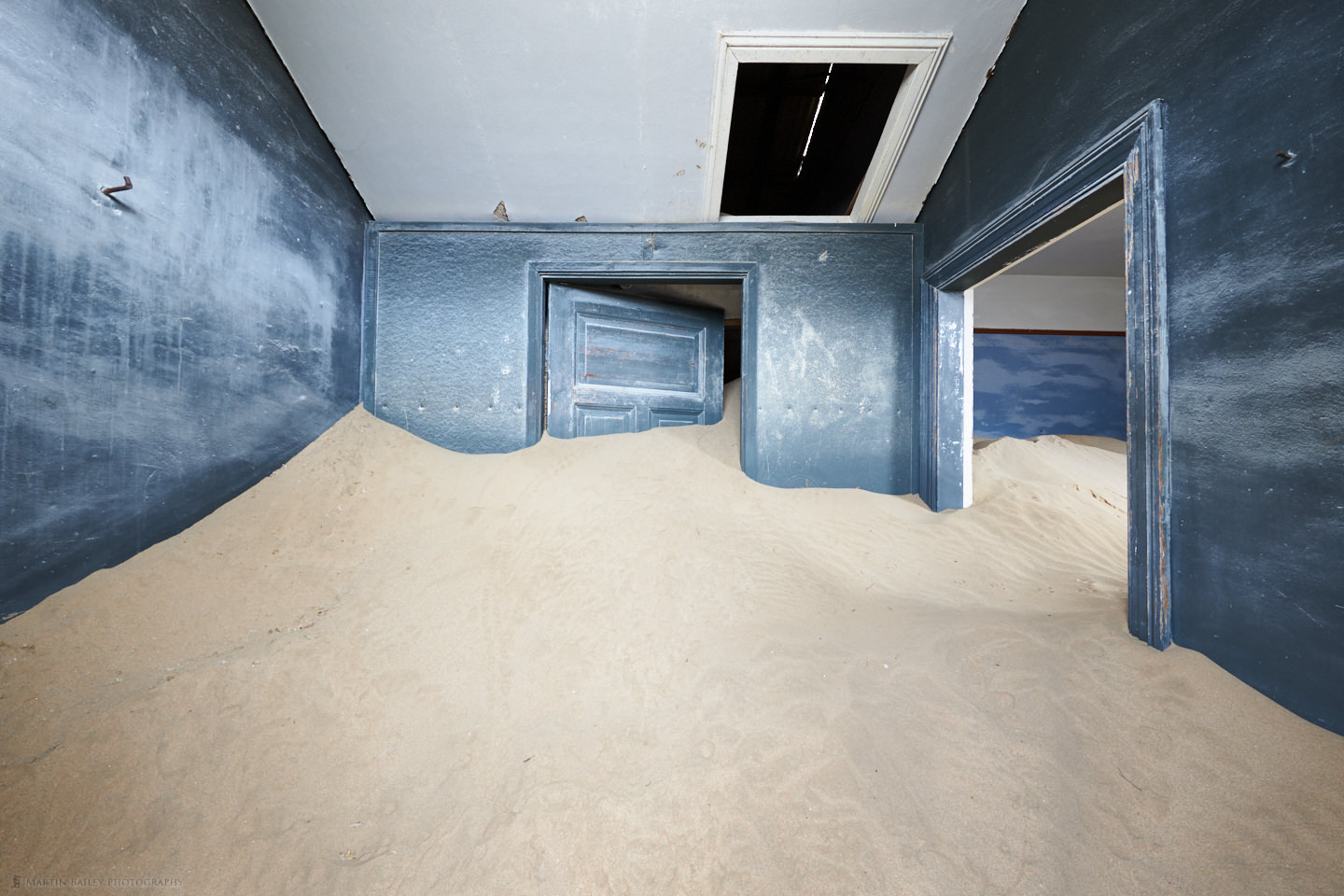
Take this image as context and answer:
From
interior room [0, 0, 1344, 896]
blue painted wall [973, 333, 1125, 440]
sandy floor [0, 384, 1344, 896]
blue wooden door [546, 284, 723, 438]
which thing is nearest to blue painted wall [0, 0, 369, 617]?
interior room [0, 0, 1344, 896]

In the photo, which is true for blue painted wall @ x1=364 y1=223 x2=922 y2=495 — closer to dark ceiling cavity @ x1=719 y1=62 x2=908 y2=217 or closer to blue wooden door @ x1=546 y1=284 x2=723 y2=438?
blue wooden door @ x1=546 y1=284 x2=723 y2=438

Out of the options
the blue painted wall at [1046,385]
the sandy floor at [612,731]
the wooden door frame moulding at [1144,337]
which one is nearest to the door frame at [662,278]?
the sandy floor at [612,731]

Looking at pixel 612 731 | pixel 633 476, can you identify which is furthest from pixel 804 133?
pixel 612 731

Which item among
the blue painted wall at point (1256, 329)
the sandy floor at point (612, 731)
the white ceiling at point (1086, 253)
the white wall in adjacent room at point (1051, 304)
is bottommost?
the sandy floor at point (612, 731)

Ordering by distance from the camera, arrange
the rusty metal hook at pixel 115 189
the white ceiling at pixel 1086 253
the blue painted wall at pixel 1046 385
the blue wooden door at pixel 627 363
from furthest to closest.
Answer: the blue painted wall at pixel 1046 385
the white ceiling at pixel 1086 253
the blue wooden door at pixel 627 363
the rusty metal hook at pixel 115 189

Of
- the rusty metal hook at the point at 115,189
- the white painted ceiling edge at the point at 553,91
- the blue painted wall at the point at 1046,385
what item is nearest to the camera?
the rusty metal hook at the point at 115,189

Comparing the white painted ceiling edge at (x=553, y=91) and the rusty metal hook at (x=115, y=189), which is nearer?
the rusty metal hook at (x=115, y=189)

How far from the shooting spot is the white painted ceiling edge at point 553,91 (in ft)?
9.41

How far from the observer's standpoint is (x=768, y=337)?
3971 mm

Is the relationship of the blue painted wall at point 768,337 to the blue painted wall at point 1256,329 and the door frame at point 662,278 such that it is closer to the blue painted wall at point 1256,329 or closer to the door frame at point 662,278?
the door frame at point 662,278

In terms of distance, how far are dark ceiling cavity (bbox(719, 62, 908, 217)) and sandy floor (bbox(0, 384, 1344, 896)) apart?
3803 mm

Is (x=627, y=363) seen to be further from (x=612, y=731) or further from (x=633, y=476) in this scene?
(x=612, y=731)

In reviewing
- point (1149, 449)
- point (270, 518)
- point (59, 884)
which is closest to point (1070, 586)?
point (1149, 449)

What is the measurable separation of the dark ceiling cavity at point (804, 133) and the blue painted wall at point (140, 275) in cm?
350
